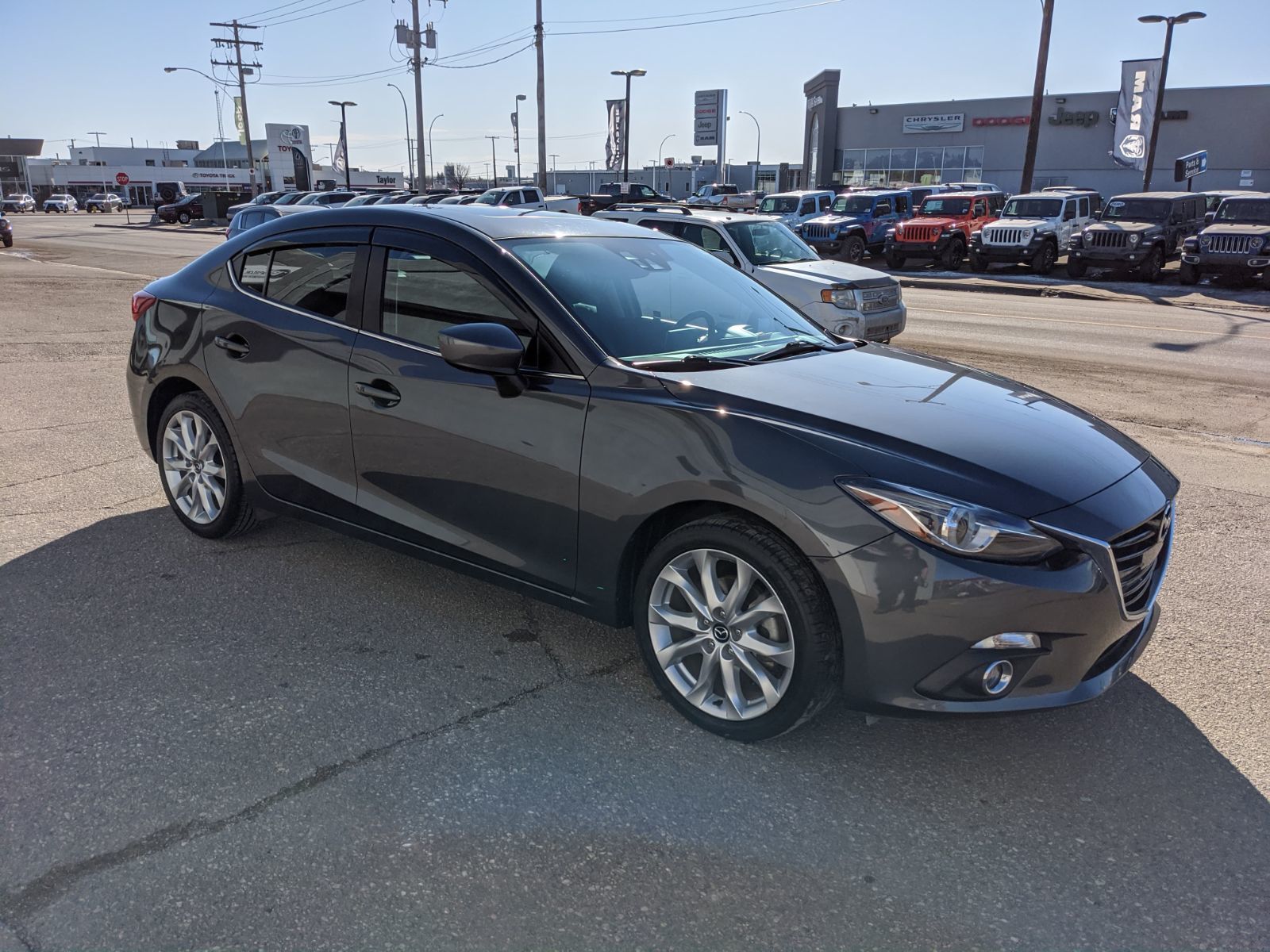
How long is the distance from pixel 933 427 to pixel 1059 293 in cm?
2043

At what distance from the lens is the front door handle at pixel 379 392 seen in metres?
3.80

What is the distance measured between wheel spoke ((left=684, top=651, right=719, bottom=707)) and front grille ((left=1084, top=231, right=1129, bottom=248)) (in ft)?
73.5

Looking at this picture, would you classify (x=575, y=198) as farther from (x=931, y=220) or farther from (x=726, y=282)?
(x=726, y=282)

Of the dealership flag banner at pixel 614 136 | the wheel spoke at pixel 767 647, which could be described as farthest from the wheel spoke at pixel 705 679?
the dealership flag banner at pixel 614 136

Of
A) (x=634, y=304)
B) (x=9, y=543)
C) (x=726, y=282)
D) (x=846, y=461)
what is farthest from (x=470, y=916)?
(x=9, y=543)

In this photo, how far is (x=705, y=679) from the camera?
3.20m

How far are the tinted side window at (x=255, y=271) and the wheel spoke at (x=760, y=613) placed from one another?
2807mm

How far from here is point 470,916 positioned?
240cm

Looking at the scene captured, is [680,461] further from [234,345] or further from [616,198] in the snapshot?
[616,198]

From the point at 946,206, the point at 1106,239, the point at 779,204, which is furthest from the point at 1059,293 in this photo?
the point at 779,204

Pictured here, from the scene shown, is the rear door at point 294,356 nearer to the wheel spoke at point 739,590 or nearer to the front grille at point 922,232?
the wheel spoke at point 739,590

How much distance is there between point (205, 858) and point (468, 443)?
1.62 metres

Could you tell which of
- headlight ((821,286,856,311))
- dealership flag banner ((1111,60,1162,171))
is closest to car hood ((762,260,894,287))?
headlight ((821,286,856,311))

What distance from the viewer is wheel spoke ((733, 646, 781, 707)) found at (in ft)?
9.96
